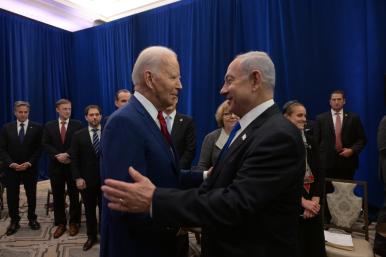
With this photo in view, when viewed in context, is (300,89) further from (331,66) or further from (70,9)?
(70,9)

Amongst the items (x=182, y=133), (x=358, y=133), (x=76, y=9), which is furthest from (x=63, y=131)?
(x=76, y=9)

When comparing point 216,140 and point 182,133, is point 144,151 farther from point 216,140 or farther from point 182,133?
point 182,133

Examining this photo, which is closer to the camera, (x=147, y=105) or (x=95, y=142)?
(x=147, y=105)

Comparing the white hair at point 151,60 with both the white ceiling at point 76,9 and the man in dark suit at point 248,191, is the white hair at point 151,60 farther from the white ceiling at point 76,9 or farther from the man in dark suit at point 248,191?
the white ceiling at point 76,9

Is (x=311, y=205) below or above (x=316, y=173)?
below

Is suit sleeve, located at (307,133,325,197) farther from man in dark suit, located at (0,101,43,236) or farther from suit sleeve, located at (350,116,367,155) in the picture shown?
man in dark suit, located at (0,101,43,236)

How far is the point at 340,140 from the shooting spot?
414cm

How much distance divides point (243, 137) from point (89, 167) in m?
2.70

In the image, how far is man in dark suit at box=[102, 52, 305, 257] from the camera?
1003 mm

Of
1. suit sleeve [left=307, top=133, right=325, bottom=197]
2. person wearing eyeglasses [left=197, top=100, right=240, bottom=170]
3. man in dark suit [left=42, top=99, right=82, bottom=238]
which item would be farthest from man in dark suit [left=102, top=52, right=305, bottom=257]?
man in dark suit [left=42, top=99, right=82, bottom=238]

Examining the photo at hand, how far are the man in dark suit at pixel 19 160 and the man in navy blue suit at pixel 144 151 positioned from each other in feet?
10.2

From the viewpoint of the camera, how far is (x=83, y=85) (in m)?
8.29

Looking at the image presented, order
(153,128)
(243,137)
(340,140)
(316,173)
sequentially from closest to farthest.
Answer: (243,137), (153,128), (316,173), (340,140)

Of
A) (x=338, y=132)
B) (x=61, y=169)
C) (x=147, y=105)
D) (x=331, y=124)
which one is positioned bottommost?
(x=61, y=169)
